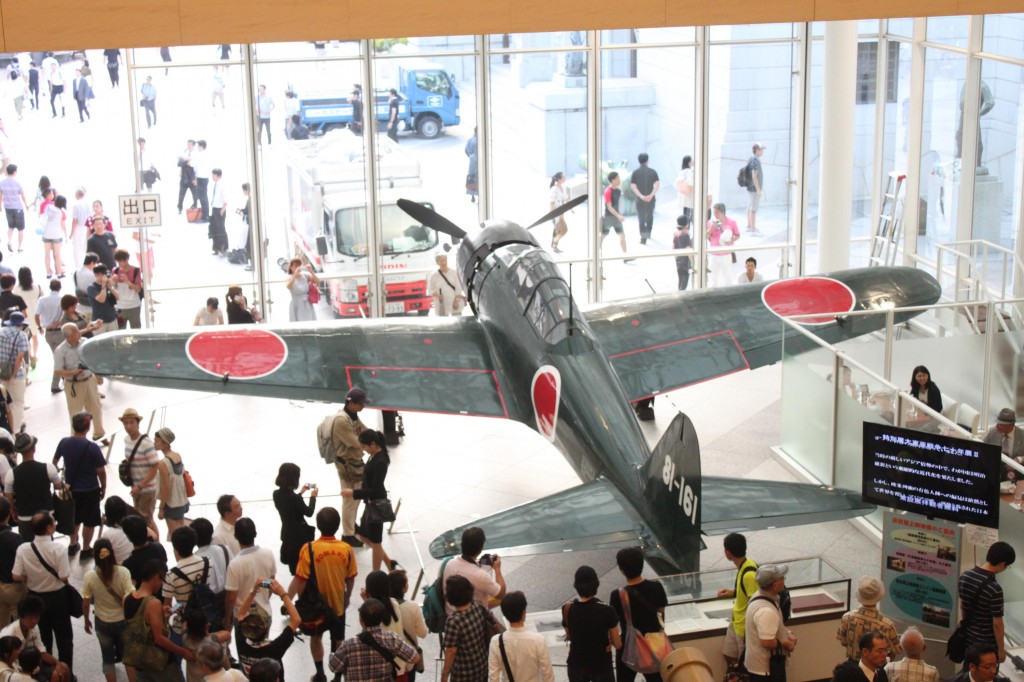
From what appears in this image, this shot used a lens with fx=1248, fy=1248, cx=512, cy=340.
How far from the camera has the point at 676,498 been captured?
796 cm

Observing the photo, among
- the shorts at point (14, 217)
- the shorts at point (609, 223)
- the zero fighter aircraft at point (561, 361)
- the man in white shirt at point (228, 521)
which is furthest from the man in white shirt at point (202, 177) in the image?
the man in white shirt at point (228, 521)

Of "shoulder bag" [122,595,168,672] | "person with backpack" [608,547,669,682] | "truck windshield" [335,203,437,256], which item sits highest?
"truck windshield" [335,203,437,256]

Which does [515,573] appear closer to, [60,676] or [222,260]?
[60,676]

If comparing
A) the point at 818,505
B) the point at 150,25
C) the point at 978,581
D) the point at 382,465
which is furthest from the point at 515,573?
the point at 150,25

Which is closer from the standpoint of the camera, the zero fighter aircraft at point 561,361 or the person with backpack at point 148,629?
the person with backpack at point 148,629

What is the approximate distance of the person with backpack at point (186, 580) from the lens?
291 inches

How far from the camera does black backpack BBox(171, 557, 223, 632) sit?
743 centimetres

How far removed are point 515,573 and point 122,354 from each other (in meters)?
4.17

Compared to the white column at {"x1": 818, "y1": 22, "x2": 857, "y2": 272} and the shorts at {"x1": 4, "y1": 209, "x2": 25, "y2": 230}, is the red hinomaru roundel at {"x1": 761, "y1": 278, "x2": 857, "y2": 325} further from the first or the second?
the shorts at {"x1": 4, "y1": 209, "x2": 25, "y2": 230}

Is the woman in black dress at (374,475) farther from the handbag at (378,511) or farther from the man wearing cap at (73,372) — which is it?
the man wearing cap at (73,372)

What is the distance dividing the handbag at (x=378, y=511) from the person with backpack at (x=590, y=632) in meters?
2.31

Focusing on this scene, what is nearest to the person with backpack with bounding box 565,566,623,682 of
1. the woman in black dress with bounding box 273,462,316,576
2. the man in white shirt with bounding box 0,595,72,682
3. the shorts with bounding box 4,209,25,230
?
the woman in black dress with bounding box 273,462,316,576

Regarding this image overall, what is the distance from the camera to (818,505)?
8422 millimetres

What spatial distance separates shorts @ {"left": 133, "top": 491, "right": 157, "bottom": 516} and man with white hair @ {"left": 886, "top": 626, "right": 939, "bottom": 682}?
222 inches
